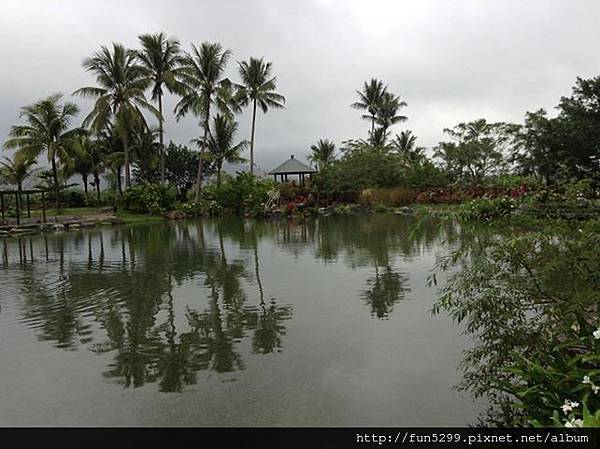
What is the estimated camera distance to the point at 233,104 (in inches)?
1179

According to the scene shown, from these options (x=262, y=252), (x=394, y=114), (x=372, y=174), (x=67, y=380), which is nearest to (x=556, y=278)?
(x=67, y=380)

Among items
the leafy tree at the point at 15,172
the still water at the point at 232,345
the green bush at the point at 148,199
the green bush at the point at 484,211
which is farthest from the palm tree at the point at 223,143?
the green bush at the point at 484,211

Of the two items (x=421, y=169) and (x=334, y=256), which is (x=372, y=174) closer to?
(x=421, y=169)

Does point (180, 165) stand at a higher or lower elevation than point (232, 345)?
higher

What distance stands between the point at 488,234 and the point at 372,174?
82.1 feet

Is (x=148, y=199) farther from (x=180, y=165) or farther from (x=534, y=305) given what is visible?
(x=534, y=305)

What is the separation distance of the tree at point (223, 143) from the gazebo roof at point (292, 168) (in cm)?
256

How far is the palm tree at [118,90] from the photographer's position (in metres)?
25.0

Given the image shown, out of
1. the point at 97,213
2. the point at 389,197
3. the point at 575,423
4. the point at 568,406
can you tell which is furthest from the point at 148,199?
the point at 575,423

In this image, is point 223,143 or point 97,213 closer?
point 97,213

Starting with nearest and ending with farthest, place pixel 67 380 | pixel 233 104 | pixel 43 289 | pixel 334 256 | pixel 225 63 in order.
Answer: pixel 67 380 < pixel 43 289 < pixel 334 256 < pixel 225 63 < pixel 233 104

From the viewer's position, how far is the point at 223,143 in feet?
102

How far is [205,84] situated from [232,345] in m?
24.5

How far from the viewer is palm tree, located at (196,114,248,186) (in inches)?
1212
